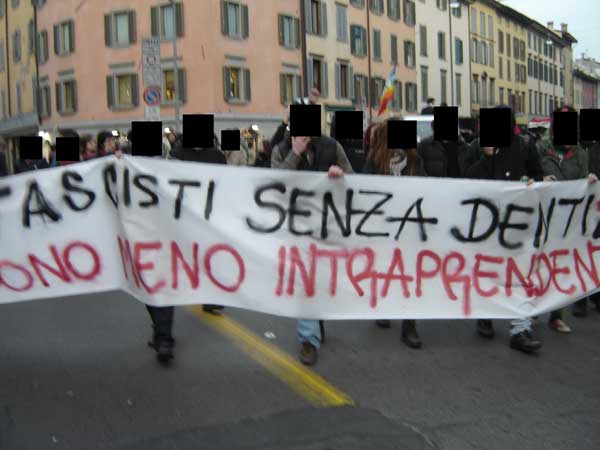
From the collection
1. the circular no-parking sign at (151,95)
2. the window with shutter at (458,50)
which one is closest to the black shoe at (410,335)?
the circular no-parking sign at (151,95)

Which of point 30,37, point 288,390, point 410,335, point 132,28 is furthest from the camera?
point 30,37

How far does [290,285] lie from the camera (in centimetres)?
517

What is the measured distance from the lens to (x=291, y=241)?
5.22 meters

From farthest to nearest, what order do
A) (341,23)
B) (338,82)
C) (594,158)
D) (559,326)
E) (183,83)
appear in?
(341,23)
(338,82)
(183,83)
(594,158)
(559,326)

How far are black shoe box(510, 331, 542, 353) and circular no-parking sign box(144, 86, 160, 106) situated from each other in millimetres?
11988

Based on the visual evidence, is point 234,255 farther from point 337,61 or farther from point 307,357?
point 337,61

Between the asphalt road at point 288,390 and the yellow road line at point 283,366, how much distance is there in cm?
2

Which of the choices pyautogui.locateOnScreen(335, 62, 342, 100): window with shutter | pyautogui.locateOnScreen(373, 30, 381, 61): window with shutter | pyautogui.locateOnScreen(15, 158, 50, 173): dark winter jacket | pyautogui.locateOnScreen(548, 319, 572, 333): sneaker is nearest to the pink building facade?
pyautogui.locateOnScreen(335, 62, 342, 100): window with shutter

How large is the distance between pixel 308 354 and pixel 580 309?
2.92m

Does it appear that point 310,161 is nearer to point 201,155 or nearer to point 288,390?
point 201,155

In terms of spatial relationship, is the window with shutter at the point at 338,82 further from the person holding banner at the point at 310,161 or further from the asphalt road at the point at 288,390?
the person holding banner at the point at 310,161

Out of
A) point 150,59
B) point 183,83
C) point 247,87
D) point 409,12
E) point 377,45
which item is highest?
point 409,12

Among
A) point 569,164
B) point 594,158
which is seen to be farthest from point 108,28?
point 569,164

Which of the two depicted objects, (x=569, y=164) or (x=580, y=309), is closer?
(x=569, y=164)
